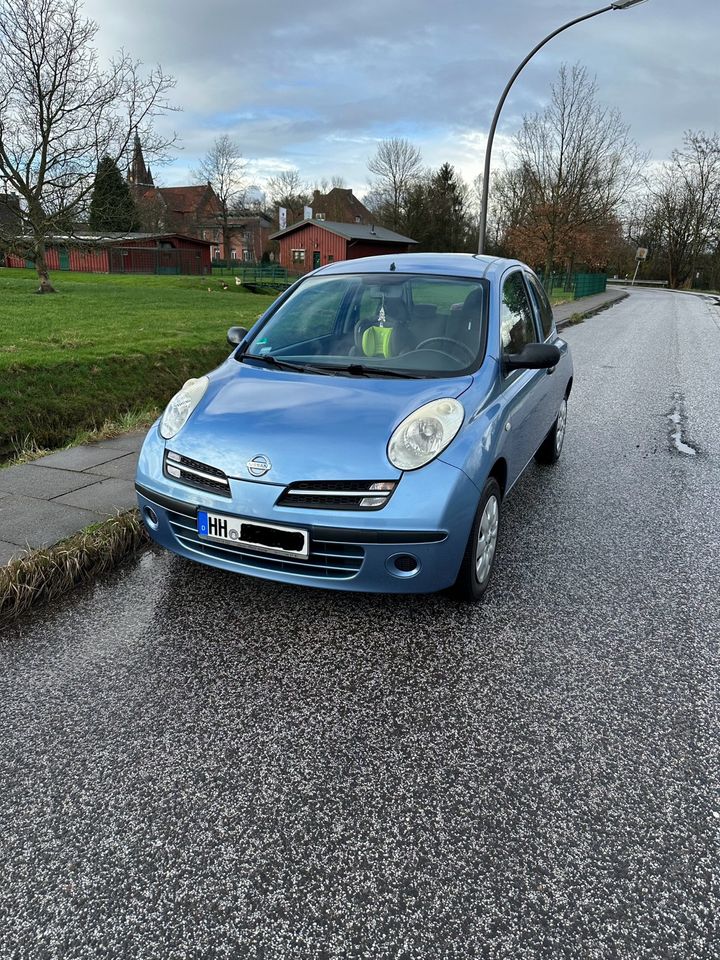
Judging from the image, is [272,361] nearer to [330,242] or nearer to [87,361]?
[87,361]

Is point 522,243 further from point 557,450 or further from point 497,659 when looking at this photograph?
point 497,659

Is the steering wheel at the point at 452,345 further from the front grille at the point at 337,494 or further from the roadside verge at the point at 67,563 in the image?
the roadside verge at the point at 67,563

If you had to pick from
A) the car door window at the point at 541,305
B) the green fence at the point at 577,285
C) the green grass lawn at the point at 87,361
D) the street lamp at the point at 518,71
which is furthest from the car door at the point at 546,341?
the green fence at the point at 577,285

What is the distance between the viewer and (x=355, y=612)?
3.33 m

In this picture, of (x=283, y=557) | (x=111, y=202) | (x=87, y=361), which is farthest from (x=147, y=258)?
(x=283, y=557)

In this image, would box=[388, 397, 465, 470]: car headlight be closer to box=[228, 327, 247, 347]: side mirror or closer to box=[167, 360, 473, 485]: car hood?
box=[167, 360, 473, 485]: car hood

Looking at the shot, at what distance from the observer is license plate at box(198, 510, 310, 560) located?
113 inches

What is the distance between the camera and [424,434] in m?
3.02

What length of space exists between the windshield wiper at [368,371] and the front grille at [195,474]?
996 millimetres

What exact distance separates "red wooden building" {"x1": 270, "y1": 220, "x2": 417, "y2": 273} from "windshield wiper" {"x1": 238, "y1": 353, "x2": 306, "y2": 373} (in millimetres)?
51549

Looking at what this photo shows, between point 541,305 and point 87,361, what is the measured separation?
251 inches

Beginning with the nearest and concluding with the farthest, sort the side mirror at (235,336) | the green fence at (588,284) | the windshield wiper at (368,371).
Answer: the windshield wiper at (368,371), the side mirror at (235,336), the green fence at (588,284)

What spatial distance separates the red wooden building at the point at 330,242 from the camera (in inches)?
2140

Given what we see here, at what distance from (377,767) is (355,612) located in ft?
3.48
